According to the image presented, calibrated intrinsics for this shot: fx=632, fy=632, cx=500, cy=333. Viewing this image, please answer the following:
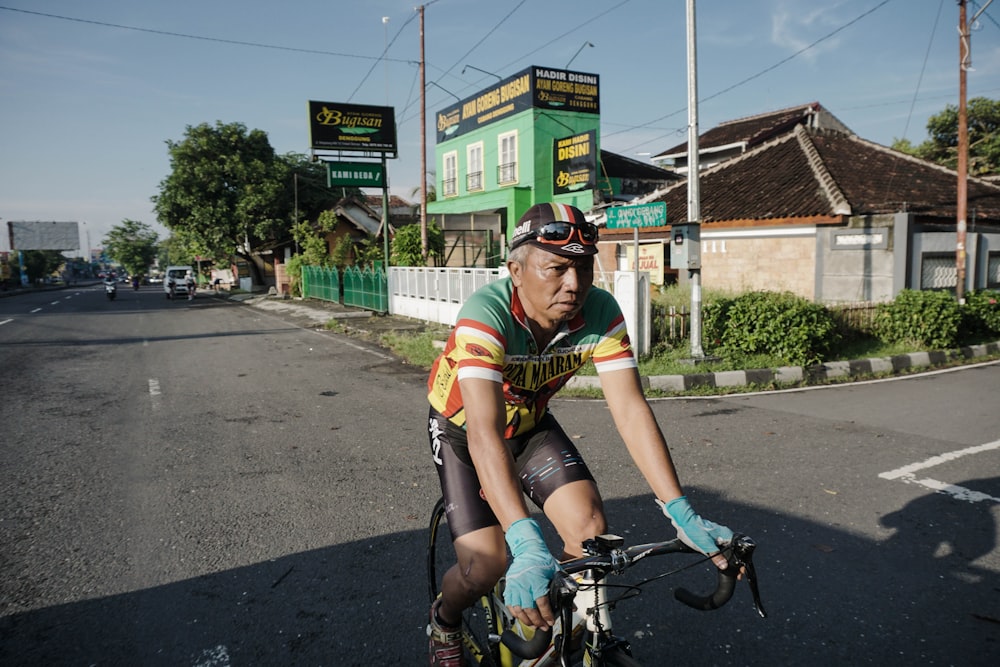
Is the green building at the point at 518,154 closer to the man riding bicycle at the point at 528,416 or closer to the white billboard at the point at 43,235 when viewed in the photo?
the man riding bicycle at the point at 528,416

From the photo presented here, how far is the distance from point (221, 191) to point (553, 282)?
4066 cm

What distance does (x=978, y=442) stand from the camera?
19.7ft

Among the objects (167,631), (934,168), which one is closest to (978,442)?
(167,631)

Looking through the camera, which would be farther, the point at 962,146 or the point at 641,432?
the point at 962,146

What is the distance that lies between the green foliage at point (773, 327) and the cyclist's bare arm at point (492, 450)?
340 inches

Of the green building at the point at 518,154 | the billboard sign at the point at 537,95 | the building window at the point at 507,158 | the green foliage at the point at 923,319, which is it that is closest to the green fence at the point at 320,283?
the green building at the point at 518,154

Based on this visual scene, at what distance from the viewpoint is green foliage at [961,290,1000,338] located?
12.2 meters

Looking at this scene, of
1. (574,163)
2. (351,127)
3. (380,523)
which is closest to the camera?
(380,523)

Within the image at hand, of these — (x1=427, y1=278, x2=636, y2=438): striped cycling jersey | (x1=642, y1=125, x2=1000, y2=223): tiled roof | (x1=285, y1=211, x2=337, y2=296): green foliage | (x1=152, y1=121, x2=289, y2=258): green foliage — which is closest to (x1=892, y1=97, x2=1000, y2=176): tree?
(x1=642, y1=125, x2=1000, y2=223): tiled roof

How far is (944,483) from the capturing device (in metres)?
4.86

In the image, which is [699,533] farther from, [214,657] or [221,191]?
[221,191]

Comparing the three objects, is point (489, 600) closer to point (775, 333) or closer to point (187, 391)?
point (187, 391)

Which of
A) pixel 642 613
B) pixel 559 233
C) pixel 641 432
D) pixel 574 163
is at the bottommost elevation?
pixel 642 613

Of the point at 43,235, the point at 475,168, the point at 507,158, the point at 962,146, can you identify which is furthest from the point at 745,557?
the point at 43,235
